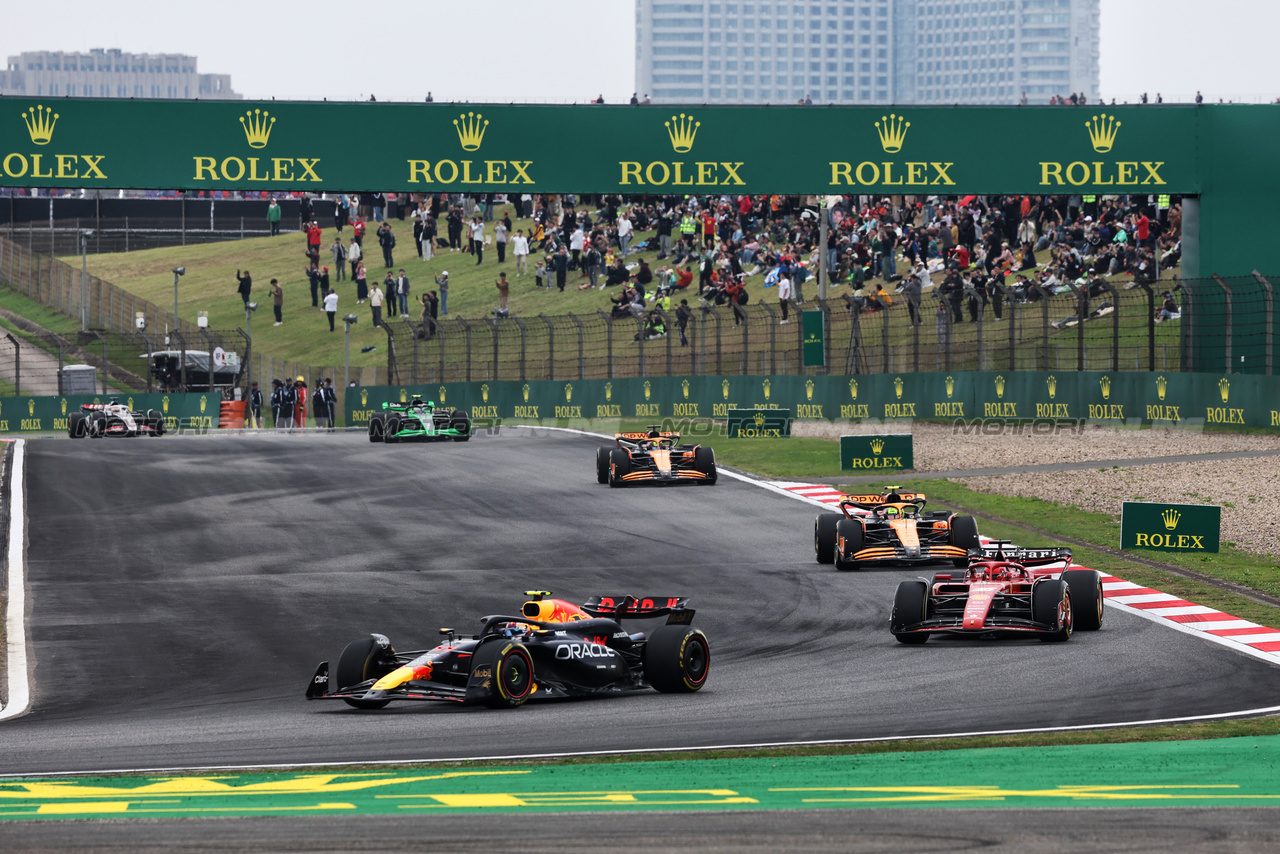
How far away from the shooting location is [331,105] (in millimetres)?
29562

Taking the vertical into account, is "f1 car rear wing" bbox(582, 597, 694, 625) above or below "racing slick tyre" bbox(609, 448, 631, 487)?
below

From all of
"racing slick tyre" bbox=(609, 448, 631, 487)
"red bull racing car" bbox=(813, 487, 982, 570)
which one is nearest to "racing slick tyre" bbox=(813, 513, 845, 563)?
"red bull racing car" bbox=(813, 487, 982, 570)

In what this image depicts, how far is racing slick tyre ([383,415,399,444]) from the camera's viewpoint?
33656mm

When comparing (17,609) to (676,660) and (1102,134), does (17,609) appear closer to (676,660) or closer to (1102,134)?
(676,660)

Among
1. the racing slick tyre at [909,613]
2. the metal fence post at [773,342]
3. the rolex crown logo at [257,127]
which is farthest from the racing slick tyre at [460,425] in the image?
the racing slick tyre at [909,613]

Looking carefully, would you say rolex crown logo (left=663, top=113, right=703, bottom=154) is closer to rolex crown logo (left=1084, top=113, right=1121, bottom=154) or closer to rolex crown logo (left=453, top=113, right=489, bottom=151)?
rolex crown logo (left=453, top=113, right=489, bottom=151)

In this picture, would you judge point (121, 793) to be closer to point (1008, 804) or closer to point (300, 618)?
point (1008, 804)

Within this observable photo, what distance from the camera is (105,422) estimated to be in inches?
1479

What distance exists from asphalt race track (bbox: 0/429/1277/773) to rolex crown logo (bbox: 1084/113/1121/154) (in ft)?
39.8

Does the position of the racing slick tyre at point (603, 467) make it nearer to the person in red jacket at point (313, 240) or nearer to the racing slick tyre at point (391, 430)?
the racing slick tyre at point (391, 430)

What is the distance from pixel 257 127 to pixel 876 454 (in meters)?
12.7

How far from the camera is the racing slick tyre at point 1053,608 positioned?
494 inches

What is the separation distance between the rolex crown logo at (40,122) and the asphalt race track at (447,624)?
6510 millimetres

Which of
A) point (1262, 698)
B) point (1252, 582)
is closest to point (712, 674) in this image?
point (1262, 698)
